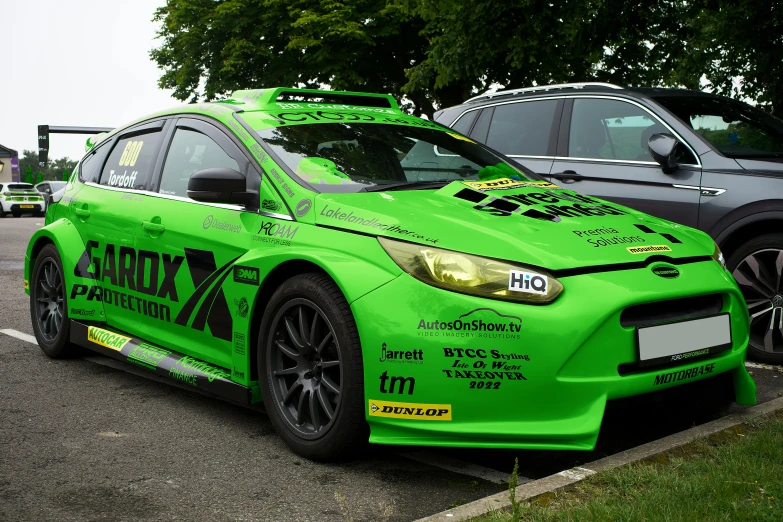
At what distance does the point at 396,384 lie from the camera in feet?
11.3

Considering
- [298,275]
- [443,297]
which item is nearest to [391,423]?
[443,297]

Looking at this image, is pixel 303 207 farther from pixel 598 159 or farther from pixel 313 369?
pixel 598 159

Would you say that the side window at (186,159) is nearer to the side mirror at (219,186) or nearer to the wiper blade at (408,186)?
the side mirror at (219,186)

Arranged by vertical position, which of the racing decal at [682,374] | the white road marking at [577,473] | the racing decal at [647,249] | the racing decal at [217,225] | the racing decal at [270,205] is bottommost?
the white road marking at [577,473]

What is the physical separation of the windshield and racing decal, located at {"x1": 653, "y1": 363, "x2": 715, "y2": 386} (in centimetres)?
146

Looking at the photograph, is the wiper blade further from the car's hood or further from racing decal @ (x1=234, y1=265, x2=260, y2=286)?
racing decal @ (x1=234, y1=265, x2=260, y2=286)

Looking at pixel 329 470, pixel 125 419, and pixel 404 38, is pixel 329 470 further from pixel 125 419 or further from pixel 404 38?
pixel 404 38

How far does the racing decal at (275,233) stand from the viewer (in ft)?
13.0

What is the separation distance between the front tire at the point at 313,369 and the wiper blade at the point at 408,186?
60 centimetres

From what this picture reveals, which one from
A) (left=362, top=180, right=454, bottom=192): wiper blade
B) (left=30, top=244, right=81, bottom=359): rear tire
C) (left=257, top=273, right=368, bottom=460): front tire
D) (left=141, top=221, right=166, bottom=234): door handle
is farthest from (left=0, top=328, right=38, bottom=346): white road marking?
(left=362, top=180, right=454, bottom=192): wiper blade

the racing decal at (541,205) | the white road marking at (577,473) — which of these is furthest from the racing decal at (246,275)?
the white road marking at (577,473)

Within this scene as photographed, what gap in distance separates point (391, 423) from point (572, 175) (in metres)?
3.68

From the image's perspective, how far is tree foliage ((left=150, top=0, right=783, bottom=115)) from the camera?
11.5m

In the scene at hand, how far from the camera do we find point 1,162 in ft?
294
